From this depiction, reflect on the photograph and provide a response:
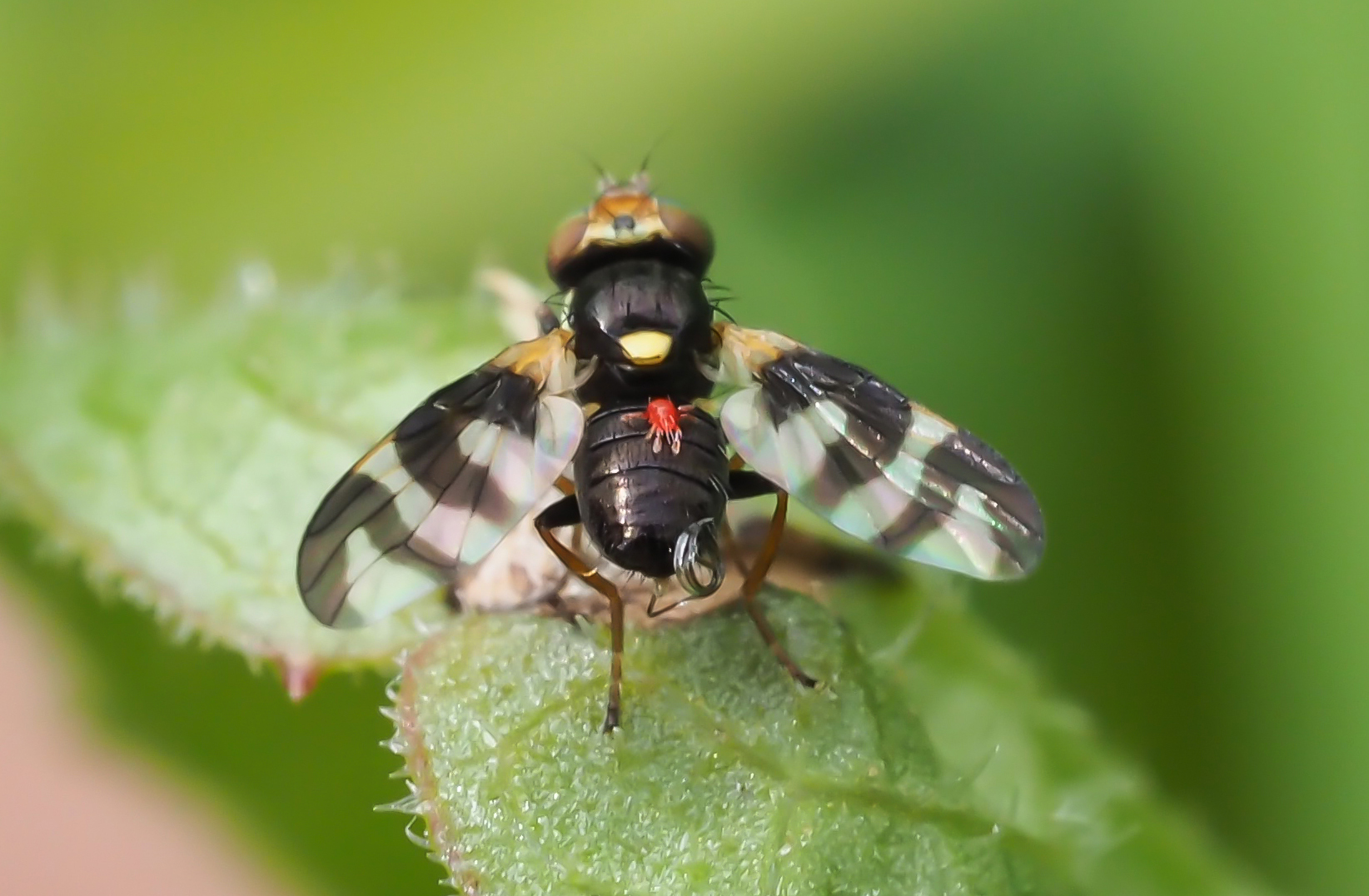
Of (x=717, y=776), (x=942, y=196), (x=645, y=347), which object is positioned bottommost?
(x=717, y=776)

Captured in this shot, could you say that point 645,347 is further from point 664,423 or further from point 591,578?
point 591,578

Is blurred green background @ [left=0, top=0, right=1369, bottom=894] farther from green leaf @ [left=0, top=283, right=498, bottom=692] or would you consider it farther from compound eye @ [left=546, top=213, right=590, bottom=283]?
compound eye @ [left=546, top=213, right=590, bottom=283]

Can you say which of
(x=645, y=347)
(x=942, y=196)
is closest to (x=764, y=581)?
(x=645, y=347)

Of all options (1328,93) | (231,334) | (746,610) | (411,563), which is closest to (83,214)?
(231,334)

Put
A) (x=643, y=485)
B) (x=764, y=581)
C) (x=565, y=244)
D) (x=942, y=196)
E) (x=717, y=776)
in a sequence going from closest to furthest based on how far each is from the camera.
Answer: (x=717, y=776), (x=643, y=485), (x=764, y=581), (x=565, y=244), (x=942, y=196)

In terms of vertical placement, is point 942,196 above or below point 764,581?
above

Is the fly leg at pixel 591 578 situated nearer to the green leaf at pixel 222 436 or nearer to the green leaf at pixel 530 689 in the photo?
the green leaf at pixel 530 689

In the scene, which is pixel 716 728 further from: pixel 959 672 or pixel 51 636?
pixel 51 636
